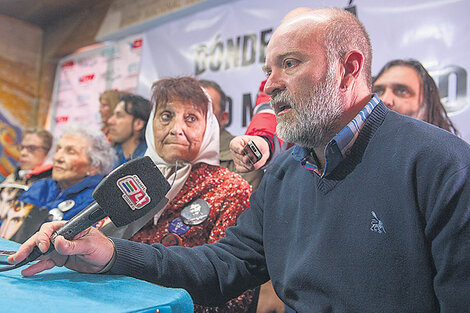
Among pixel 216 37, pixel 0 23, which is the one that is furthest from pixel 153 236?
pixel 0 23

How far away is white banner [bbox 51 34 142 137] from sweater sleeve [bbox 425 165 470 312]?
3758 millimetres

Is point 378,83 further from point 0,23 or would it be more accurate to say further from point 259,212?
point 0,23

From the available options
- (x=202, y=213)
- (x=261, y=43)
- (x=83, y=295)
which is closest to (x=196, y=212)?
(x=202, y=213)

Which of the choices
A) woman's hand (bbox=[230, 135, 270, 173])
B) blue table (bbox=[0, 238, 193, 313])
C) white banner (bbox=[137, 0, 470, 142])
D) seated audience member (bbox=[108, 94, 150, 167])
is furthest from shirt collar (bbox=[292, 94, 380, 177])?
seated audience member (bbox=[108, 94, 150, 167])

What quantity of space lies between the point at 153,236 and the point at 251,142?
1.86ft

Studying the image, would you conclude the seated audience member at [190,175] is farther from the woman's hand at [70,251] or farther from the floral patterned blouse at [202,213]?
the woman's hand at [70,251]

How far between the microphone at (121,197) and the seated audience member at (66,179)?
154 centimetres

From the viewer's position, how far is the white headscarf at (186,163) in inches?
73.0

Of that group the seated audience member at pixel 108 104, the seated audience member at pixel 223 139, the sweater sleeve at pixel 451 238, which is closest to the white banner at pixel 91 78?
the seated audience member at pixel 108 104

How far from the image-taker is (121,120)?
3213 mm

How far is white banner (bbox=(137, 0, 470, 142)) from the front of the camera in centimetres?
224

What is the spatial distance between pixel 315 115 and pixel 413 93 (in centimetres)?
121

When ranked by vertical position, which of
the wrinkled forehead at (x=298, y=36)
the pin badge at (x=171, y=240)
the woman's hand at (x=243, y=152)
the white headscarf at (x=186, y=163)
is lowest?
the pin badge at (x=171, y=240)

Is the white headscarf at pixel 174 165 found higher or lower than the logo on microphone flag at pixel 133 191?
lower
